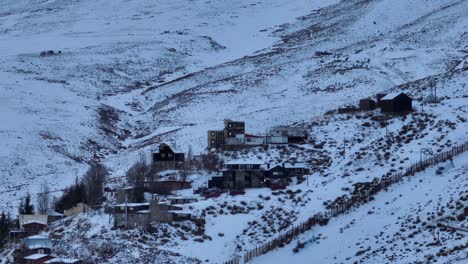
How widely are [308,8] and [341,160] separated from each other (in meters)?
129

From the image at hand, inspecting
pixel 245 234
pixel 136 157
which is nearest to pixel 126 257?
pixel 245 234

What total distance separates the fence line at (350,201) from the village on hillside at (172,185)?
4.90 meters

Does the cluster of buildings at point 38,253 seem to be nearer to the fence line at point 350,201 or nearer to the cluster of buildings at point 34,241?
the cluster of buildings at point 34,241

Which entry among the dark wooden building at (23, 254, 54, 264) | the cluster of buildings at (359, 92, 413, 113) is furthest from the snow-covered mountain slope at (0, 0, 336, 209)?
the dark wooden building at (23, 254, 54, 264)

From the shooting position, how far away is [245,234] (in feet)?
174

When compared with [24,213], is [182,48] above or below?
above

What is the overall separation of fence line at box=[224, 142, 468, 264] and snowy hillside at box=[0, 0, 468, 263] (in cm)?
80

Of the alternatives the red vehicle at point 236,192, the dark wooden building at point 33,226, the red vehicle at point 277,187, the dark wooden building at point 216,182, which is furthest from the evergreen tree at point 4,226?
the red vehicle at point 277,187

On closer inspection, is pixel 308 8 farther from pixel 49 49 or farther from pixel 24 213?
pixel 24 213

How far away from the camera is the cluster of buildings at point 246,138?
68.2 m

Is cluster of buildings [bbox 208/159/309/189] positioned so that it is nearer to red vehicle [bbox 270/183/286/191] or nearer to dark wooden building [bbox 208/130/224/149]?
red vehicle [bbox 270/183/286/191]

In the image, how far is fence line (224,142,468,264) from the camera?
50219 mm

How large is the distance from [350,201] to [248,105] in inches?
1915

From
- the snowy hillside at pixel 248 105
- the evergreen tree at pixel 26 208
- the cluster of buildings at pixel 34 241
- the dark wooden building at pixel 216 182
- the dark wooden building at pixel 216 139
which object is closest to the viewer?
the cluster of buildings at pixel 34 241
